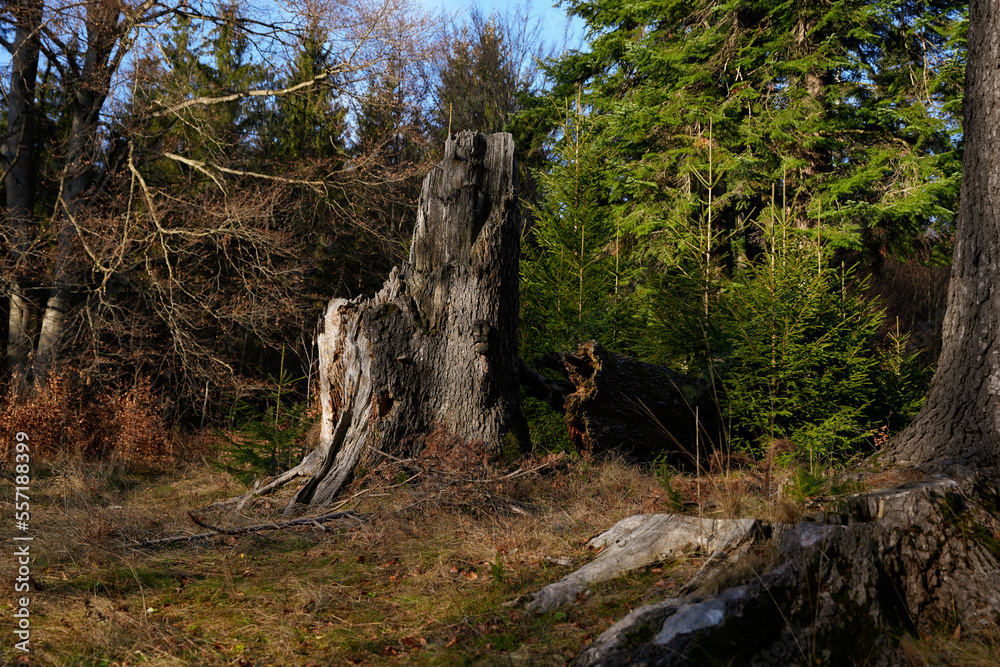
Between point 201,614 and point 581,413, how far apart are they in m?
3.78

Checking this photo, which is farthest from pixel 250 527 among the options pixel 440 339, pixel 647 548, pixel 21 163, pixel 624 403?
pixel 21 163

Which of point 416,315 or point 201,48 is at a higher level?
point 201,48

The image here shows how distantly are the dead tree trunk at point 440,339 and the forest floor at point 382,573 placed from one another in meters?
0.39

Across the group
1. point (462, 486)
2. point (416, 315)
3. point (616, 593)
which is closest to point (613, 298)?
point (416, 315)

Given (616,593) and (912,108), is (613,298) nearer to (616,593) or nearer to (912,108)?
(616,593)

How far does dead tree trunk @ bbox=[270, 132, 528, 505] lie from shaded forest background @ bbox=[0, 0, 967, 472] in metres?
1.21

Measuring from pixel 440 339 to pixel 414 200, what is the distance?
25.6 ft

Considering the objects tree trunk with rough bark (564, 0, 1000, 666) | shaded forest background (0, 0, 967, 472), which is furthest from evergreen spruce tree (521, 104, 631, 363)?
tree trunk with rough bark (564, 0, 1000, 666)

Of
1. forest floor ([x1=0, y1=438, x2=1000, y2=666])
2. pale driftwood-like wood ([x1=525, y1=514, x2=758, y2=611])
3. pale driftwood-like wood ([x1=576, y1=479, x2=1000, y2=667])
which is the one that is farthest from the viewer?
pale driftwood-like wood ([x1=525, y1=514, x2=758, y2=611])

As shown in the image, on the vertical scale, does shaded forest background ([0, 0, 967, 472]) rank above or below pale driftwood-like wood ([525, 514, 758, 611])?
above

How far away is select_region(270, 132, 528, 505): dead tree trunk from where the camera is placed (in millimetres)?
5633

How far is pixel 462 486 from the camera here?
502cm

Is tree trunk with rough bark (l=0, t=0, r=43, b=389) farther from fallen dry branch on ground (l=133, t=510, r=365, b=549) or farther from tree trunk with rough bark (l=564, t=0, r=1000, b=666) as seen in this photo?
tree trunk with rough bark (l=564, t=0, r=1000, b=666)

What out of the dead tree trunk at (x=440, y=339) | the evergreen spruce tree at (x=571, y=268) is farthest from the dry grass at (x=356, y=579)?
the evergreen spruce tree at (x=571, y=268)
